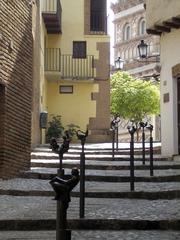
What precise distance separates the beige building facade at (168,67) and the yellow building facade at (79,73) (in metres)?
9.56

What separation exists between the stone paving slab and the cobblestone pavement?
0.40 metres

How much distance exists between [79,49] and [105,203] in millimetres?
19052

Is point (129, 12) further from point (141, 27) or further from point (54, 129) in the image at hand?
point (54, 129)

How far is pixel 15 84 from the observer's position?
13.5m

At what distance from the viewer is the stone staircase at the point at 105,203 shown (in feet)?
26.1

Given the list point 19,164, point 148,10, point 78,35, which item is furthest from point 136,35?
point 19,164

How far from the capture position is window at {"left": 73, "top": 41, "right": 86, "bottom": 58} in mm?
28141

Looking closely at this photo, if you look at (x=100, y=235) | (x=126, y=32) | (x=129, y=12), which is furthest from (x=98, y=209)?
(x=126, y=32)

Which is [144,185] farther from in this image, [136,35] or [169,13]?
[136,35]

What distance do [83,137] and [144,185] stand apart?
261cm

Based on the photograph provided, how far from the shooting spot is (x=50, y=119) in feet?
89.8

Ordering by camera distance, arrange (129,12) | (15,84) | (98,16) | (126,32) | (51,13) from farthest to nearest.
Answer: (126,32)
(129,12)
(98,16)
(51,13)
(15,84)

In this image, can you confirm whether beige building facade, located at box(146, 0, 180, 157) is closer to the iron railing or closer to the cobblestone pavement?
the iron railing

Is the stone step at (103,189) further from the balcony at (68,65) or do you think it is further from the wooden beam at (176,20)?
the balcony at (68,65)
